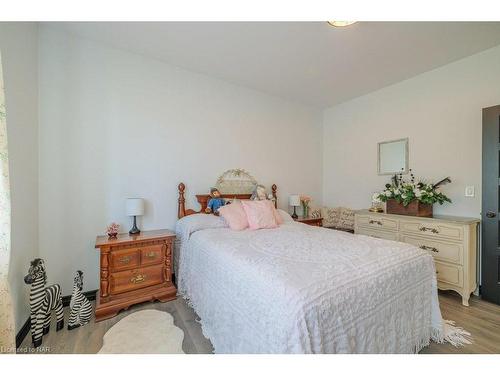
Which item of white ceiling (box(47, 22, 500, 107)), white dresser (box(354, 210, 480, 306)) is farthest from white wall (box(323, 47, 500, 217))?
white dresser (box(354, 210, 480, 306))

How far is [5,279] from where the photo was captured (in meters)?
1.13

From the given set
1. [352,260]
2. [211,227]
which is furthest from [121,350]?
[352,260]

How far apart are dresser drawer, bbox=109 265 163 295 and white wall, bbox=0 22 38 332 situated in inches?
23.9

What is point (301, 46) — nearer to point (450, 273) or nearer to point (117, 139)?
point (117, 139)

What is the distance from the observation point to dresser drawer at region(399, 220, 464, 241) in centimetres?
220

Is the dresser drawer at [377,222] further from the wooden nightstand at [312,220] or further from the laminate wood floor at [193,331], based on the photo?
the laminate wood floor at [193,331]

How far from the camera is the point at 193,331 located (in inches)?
68.1

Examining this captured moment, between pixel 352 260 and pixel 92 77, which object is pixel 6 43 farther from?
pixel 352 260

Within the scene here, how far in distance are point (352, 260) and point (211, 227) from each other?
4.73 ft

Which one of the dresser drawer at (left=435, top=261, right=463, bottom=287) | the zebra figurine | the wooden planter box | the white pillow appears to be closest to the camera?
the zebra figurine

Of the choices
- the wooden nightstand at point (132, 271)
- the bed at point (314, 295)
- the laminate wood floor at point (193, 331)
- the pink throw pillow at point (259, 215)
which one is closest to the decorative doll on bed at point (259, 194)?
the pink throw pillow at point (259, 215)

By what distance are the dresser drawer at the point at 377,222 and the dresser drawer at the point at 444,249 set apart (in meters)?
0.27

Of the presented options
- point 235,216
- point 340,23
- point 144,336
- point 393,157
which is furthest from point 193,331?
point 393,157

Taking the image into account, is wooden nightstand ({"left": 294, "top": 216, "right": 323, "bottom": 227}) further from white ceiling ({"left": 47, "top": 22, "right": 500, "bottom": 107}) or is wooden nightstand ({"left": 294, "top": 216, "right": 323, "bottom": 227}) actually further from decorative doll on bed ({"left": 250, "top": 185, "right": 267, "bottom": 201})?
white ceiling ({"left": 47, "top": 22, "right": 500, "bottom": 107})
